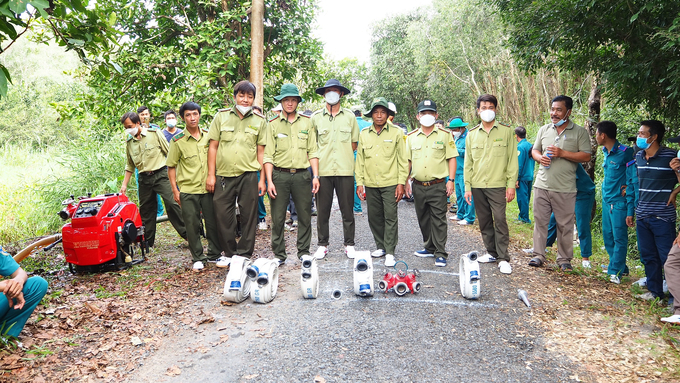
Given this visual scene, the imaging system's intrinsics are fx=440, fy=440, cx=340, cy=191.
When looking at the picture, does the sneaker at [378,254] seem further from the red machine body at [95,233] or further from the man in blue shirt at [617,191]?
the red machine body at [95,233]

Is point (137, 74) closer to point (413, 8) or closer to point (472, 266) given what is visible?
point (472, 266)

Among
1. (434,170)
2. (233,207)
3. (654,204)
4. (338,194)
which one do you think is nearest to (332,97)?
(338,194)

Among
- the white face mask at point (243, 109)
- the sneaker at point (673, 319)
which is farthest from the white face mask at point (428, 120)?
the sneaker at point (673, 319)

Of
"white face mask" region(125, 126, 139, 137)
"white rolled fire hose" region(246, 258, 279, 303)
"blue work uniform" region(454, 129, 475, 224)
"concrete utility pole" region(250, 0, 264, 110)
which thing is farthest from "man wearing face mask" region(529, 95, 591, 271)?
"concrete utility pole" region(250, 0, 264, 110)

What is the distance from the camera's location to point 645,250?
4758 mm

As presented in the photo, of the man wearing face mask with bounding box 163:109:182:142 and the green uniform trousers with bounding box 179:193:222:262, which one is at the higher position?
the man wearing face mask with bounding box 163:109:182:142

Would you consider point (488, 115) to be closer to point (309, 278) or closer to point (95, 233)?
point (309, 278)

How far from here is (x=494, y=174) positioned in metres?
5.69

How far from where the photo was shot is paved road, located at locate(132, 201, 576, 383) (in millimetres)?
3145

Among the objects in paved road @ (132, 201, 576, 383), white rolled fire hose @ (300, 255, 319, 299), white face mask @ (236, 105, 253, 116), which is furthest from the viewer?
white face mask @ (236, 105, 253, 116)

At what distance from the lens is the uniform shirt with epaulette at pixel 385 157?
5664 millimetres

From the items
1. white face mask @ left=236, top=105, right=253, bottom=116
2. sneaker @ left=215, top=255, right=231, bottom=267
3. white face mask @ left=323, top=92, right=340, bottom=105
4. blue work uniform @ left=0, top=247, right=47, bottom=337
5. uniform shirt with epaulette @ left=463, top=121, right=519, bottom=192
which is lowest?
sneaker @ left=215, top=255, right=231, bottom=267

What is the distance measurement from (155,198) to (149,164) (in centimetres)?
54

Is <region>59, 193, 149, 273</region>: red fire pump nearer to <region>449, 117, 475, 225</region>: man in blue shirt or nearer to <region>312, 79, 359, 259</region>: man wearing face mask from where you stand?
<region>312, 79, 359, 259</region>: man wearing face mask
